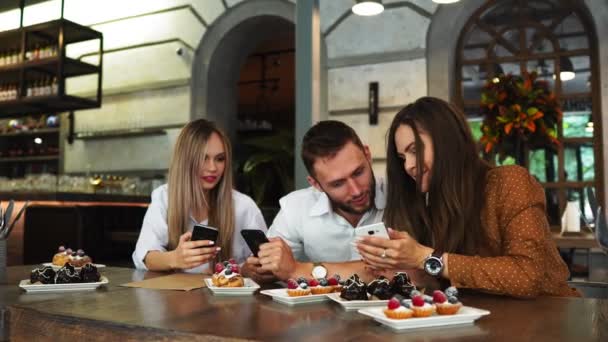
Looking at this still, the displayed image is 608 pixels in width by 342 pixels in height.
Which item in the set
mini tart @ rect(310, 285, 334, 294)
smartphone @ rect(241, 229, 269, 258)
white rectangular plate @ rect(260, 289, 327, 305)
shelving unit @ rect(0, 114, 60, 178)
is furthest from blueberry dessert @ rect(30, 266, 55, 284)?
shelving unit @ rect(0, 114, 60, 178)

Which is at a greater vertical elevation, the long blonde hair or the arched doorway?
the arched doorway

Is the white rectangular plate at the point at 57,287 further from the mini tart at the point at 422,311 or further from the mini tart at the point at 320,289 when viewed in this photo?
the mini tart at the point at 422,311

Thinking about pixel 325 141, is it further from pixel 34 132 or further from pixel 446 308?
pixel 34 132

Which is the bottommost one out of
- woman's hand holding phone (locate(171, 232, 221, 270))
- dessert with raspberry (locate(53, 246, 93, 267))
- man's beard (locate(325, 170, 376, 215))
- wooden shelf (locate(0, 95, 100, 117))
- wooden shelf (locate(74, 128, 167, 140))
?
dessert with raspberry (locate(53, 246, 93, 267))

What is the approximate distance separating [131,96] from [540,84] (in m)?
4.58

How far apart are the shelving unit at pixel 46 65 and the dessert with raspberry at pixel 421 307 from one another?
5427 mm

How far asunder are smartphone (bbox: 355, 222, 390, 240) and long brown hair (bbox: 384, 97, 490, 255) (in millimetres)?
286

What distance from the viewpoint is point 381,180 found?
2.35 m

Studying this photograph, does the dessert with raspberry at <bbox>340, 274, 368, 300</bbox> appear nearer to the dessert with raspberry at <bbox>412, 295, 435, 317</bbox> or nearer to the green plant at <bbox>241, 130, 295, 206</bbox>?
the dessert with raspberry at <bbox>412, 295, 435, 317</bbox>

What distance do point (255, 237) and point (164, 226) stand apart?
2.79ft

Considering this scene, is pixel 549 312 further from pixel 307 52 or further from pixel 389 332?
pixel 307 52

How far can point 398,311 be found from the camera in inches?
41.7

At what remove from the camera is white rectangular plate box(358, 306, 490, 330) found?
1.04 m

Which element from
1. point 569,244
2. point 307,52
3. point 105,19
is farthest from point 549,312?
point 105,19
